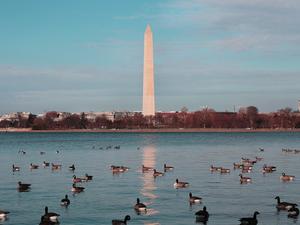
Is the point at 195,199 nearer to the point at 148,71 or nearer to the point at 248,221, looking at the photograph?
the point at 248,221

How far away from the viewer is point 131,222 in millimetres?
19766

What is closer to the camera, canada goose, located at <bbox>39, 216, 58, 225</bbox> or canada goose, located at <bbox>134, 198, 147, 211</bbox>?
canada goose, located at <bbox>39, 216, 58, 225</bbox>

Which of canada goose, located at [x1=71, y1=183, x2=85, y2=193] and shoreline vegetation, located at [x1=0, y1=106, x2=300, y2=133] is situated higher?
shoreline vegetation, located at [x1=0, y1=106, x2=300, y2=133]

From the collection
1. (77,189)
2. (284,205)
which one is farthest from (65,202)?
(284,205)

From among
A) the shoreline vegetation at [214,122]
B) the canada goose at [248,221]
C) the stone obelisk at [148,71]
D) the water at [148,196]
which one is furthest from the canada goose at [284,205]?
the shoreline vegetation at [214,122]

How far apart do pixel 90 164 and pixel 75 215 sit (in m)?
23.3

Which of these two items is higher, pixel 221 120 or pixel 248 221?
pixel 221 120

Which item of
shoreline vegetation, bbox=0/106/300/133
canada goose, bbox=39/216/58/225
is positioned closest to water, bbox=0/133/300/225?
canada goose, bbox=39/216/58/225

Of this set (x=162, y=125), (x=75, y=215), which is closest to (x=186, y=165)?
(x=75, y=215)

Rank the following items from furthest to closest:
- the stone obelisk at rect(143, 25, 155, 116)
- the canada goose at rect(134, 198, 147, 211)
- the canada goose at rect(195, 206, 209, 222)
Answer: the stone obelisk at rect(143, 25, 155, 116), the canada goose at rect(134, 198, 147, 211), the canada goose at rect(195, 206, 209, 222)

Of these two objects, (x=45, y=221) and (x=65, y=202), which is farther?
(x=65, y=202)

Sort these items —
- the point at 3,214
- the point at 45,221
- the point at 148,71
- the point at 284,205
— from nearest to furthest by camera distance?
the point at 45,221 < the point at 3,214 < the point at 284,205 < the point at 148,71

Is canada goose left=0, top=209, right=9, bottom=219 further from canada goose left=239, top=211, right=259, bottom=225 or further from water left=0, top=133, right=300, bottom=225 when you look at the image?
canada goose left=239, top=211, right=259, bottom=225

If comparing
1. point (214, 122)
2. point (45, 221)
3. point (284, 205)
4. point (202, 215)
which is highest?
point (214, 122)
